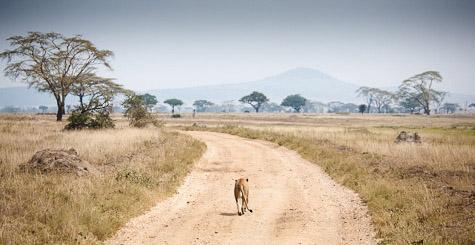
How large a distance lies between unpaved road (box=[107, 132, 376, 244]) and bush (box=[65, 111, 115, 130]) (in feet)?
68.1

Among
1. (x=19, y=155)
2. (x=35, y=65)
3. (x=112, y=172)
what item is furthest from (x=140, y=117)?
(x=112, y=172)

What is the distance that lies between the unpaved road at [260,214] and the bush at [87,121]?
2075 centimetres

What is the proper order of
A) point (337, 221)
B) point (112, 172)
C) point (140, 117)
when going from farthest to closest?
point (140, 117) → point (112, 172) → point (337, 221)

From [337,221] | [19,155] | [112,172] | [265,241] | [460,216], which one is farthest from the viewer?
[19,155]

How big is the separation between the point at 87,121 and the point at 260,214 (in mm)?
29659

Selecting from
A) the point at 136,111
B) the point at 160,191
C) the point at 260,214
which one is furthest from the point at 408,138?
the point at 136,111

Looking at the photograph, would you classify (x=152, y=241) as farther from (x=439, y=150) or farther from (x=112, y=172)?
(x=439, y=150)

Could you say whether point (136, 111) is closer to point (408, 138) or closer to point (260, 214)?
point (408, 138)

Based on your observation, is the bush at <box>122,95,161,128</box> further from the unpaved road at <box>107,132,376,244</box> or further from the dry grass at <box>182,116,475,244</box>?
the unpaved road at <box>107,132,376,244</box>

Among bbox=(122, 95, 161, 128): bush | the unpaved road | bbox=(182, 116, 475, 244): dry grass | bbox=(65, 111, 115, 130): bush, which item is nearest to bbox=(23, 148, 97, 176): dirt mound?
the unpaved road

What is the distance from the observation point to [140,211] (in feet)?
38.5

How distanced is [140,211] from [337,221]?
570 cm

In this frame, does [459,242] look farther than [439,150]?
No

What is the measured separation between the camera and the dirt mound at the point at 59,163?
566 inches
